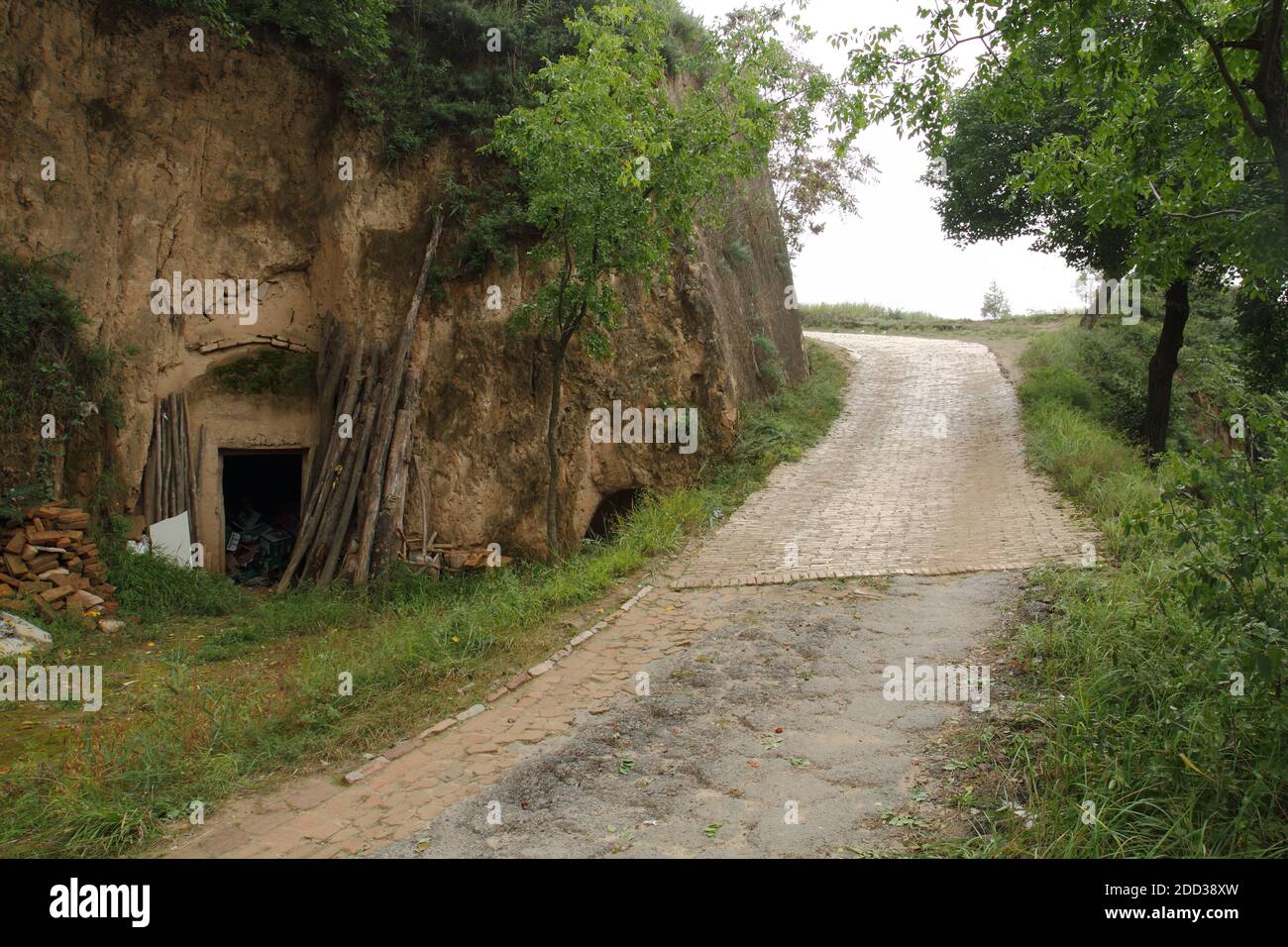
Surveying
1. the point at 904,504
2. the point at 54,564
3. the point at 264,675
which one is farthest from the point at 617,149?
the point at 54,564

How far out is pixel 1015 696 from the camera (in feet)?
20.4

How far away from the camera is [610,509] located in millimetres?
13812

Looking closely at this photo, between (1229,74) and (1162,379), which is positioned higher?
(1229,74)

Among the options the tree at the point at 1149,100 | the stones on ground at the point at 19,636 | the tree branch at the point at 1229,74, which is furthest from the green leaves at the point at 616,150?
the stones on ground at the point at 19,636

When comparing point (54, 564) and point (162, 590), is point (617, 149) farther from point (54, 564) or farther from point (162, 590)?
point (54, 564)

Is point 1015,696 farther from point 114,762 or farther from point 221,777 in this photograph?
point 114,762

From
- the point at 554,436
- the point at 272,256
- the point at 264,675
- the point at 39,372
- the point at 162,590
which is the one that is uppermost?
the point at 272,256

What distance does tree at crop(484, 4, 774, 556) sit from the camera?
892cm

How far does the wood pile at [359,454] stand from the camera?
1141cm

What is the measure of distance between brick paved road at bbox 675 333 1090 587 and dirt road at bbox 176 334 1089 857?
0.05 metres

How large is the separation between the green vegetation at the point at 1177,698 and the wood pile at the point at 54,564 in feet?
31.6

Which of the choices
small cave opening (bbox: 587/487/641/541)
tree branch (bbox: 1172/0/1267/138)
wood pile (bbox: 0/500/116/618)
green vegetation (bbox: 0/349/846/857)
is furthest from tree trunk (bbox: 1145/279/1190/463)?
wood pile (bbox: 0/500/116/618)

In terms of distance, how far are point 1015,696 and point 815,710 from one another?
1.47 m

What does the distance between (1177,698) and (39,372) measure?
11.8 m
